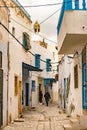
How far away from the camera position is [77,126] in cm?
1191

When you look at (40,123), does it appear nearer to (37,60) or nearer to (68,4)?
(68,4)

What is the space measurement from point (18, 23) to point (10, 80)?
20.3 ft

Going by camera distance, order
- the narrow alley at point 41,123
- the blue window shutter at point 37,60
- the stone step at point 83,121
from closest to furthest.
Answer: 1. the stone step at point 83,121
2. the narrow alley at point 41,123
3. the blue window shutter at point 37,60

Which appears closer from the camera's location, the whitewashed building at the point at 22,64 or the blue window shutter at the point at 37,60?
the whitewashed building at the point at 22,64

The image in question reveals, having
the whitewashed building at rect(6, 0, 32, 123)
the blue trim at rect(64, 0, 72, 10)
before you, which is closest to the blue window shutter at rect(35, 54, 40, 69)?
the whitewashed building at rect(6, 0, 32, 123)

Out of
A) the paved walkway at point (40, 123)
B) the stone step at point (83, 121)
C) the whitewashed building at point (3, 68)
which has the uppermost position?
the whitewashed building at point (3, 68)

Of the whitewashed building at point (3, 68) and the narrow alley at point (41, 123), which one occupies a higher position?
the whitewashed building at point (3, 68)

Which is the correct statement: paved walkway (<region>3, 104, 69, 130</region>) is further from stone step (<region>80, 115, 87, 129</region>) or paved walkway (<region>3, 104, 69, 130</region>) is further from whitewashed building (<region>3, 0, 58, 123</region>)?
stone step (<region>80, 115, 87, 129</region>)

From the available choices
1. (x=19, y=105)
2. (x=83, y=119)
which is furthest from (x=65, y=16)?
(x=19, y=105)

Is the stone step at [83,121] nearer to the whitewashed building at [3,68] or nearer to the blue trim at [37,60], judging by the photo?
the whitewashed building at [3,68]

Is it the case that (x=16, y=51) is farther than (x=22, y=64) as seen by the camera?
No

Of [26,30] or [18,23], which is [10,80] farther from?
[26,30]

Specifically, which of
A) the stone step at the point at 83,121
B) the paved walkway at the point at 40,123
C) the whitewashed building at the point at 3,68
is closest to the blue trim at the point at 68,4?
the stone step at the point at 83,121

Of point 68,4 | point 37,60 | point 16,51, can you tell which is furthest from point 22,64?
point 37,60
